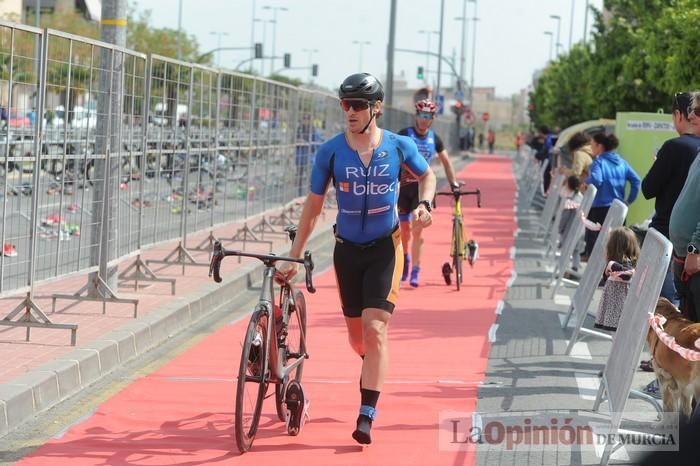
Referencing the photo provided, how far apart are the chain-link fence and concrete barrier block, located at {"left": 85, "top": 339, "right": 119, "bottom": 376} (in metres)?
0.64

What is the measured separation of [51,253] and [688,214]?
4897mm

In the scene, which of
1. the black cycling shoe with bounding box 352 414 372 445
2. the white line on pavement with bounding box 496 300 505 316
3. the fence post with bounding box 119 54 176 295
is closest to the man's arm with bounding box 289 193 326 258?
the black cycling shoe with bounding box 352 414 372 445

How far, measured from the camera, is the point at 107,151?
11.3 metres

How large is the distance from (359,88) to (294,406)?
175 cm

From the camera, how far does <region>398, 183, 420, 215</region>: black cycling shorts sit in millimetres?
14586

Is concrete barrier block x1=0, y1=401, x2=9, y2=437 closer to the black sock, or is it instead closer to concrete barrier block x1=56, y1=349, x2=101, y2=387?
concrete barrier block x1=56, y1=349, x2=101, y2=387

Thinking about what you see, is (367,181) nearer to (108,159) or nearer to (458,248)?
(108,159)

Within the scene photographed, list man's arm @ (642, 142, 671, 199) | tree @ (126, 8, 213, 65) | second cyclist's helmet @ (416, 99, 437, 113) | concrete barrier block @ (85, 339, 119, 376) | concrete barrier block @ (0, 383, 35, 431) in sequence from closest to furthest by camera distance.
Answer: concrete barrier block @ (0, 383, 35, 431) < concrete barrier block @ (85, 339, 119, 376) < man's arm @ (642, 142, 671, 199) < second cyclist's helmet @ (416, 99, 437, 113) < tree @ (126, 8, 213, 65)

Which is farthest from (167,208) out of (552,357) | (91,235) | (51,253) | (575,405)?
(575,405)

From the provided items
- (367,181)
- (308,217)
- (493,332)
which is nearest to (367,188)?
(367,181)

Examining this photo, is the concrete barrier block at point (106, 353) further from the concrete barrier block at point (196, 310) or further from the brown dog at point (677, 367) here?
the brown dog at point (677, 367)

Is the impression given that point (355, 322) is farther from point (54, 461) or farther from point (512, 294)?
point (512, 294)

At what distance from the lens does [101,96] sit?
11.2m

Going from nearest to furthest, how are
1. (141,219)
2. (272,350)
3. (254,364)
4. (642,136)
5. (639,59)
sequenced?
(254,364), (272,350), (141,219), (642,136), (639,59)
